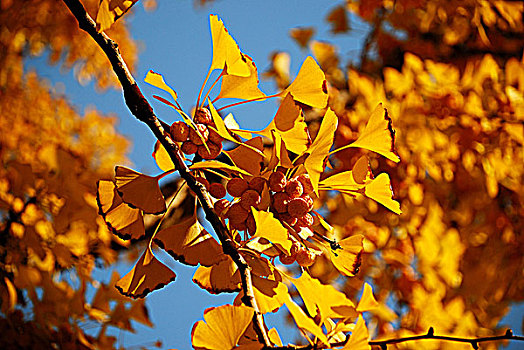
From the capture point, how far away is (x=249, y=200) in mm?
278

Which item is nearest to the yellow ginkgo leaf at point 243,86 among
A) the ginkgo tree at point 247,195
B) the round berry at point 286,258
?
the ginkgo tree at point 247,195

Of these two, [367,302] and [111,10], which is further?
[367,302]

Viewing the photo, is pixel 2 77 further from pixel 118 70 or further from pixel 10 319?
pixel 118 70

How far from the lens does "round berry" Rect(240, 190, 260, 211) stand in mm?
277

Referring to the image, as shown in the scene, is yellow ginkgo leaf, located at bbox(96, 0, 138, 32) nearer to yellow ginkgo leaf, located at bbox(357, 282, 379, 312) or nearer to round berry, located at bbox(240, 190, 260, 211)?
round berry, located at bbox(240, 190, 260, 211)

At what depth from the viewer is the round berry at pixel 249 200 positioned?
0.91 feet

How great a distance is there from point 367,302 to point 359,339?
0.19ft

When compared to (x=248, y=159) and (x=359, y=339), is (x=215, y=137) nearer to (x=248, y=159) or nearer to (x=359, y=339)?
(x=248, y=159)

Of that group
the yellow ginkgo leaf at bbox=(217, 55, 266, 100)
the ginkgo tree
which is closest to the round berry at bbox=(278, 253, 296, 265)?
the ginkgo tree

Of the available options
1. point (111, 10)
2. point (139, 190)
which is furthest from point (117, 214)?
point (111, 10)

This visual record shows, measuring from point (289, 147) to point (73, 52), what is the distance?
1.66m

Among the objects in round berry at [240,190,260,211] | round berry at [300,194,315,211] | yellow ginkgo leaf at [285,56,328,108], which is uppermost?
yellow ginkgo leaf at [285,56,328,108]

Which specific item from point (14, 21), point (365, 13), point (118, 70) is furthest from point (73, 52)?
point (118, 70)

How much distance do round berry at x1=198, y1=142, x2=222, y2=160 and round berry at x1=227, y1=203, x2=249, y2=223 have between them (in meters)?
0.04
